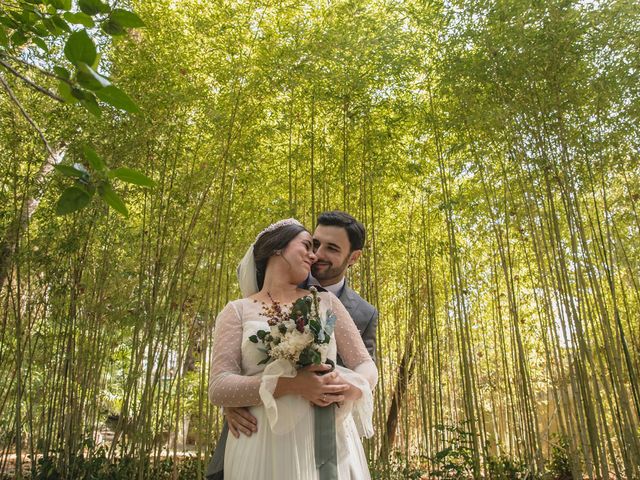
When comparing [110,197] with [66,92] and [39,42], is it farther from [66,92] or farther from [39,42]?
[39,42]

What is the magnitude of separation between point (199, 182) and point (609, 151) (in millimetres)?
2984

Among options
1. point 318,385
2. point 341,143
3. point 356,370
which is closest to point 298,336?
point 318,385

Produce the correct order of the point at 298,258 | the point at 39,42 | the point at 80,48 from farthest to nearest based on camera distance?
the point at 298,258 → the point at 39,42 → the point at 80,48

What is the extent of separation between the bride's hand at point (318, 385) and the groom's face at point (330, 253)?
1.82 ft

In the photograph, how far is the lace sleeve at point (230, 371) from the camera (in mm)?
1117

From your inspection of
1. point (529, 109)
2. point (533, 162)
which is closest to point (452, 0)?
point (529, 109)

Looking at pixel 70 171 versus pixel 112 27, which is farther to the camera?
pixel 112 27

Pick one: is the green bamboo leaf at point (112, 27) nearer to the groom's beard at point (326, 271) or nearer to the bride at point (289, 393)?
the bride at point (289, 393)

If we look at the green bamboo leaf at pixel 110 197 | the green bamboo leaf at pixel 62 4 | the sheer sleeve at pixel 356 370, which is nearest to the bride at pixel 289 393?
the sheer sleeve at pixel 356 370

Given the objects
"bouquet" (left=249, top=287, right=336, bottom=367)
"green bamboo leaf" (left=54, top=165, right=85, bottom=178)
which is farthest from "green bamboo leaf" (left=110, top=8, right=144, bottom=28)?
"bouquet" (left=249, top=287, right=336, bottom=367)

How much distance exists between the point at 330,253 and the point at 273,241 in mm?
340

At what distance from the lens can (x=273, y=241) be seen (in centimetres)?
135

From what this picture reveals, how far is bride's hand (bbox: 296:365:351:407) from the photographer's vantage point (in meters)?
1.11

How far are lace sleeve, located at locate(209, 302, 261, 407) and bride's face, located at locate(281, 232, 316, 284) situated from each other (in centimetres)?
18
